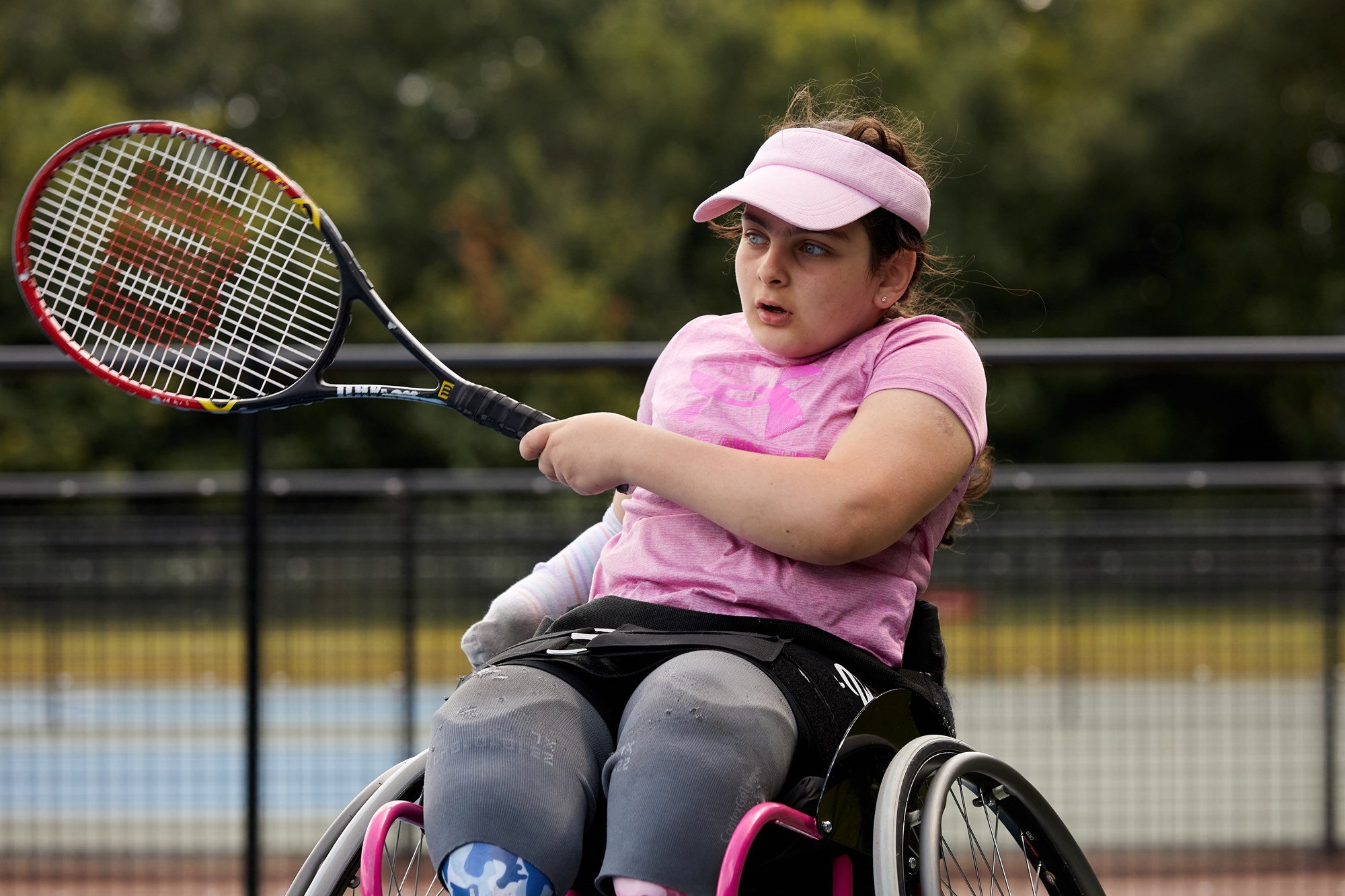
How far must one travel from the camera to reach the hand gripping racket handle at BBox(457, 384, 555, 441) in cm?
166

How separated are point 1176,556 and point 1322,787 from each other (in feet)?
Result: 2.34

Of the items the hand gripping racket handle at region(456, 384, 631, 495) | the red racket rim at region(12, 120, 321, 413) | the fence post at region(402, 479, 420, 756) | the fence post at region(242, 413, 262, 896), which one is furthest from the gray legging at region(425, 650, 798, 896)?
the fence post at region(402, 479, 420, 756)

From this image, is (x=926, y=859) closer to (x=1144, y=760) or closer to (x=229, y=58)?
(x=1144, y=760)

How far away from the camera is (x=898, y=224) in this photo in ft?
5.21

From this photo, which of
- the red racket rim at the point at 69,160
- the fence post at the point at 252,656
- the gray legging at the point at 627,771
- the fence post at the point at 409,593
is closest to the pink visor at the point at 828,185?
the gray legging at the point at 627,771

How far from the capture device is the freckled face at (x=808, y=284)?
5.07ft

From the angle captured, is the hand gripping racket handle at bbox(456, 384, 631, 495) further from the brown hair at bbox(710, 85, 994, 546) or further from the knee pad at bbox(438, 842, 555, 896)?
the knee pad at bbox(438, 842, 555, 896)

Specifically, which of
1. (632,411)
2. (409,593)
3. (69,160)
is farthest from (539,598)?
(632,411)

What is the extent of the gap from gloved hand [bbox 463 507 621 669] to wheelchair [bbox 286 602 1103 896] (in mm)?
174

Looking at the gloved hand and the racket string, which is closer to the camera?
the gloved hand

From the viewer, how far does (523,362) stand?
233 centimetres

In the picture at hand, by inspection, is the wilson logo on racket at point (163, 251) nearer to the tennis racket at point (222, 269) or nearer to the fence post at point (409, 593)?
the tennis racket at point (222, 269)

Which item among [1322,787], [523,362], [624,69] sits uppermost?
[624,69]

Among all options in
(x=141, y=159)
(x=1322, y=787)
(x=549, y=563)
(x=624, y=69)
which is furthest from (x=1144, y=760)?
(x=624, y=69)
